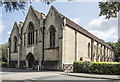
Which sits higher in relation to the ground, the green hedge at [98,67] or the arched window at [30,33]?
the arched window at [30,33]

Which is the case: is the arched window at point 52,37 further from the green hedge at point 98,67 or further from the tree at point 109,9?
the tree at point 109,9

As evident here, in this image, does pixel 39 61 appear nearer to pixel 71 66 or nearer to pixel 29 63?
pixel 29 63

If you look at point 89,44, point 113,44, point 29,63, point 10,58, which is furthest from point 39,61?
point 113,44

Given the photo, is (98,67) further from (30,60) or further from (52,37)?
(30,60)

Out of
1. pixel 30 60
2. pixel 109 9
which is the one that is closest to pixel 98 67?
pixel 109 9

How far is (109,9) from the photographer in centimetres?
648

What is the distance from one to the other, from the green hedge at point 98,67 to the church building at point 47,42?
2.97 metres

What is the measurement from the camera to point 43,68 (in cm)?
2281

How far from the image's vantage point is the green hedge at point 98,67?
16252mm

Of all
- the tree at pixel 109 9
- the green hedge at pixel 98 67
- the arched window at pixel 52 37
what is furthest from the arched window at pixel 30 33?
the tree at pixel 109 9

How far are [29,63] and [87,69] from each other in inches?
539

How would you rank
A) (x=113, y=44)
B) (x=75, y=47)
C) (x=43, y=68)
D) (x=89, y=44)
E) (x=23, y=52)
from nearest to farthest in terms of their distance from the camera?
1. (x=43, y=68)
2. (x=75, y=47)
3. (x=23, y=52)
4. (x=89, y=44)
5. (x=113, y=44)

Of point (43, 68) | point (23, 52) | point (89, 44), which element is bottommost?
point (43, 68)

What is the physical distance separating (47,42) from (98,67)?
1062cm
